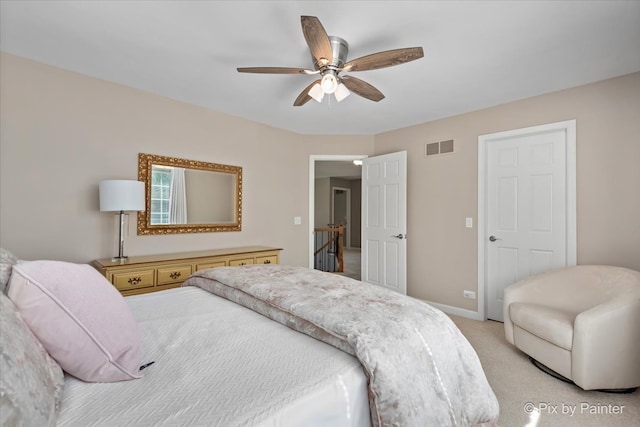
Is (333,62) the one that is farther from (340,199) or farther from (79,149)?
(340,199)

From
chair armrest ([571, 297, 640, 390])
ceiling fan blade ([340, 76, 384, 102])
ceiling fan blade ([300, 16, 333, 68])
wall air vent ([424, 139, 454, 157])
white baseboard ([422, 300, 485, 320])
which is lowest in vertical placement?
white baseboard ([422, 300, 485, 320])

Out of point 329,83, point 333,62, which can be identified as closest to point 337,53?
point 333,62

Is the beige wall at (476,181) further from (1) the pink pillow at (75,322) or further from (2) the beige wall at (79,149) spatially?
(1) the pink pillow at (75,322)

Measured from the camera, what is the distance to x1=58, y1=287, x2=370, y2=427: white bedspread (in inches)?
29.7

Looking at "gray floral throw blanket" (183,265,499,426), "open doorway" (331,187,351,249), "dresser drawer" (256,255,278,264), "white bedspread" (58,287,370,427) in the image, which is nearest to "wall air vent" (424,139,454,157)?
"dresser drawer" (256,255,278,264)

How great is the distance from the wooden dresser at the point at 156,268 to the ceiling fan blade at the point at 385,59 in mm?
2175

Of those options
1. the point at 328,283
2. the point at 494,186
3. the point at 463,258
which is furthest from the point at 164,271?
the point at 494,186

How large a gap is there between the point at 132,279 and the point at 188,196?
1126 mm

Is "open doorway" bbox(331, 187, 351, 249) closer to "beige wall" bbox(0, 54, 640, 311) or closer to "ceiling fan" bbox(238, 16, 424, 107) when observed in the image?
"beige wall" bbox(0, 54, 640, 311)

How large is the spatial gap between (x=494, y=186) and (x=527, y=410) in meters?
2.34

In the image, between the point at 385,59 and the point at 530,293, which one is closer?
the point at 385,59

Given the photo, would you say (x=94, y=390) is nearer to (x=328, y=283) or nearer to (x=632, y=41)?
(x=328, y=283)

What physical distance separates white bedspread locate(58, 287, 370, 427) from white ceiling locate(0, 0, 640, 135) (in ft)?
6.03

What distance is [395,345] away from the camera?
108 cm
